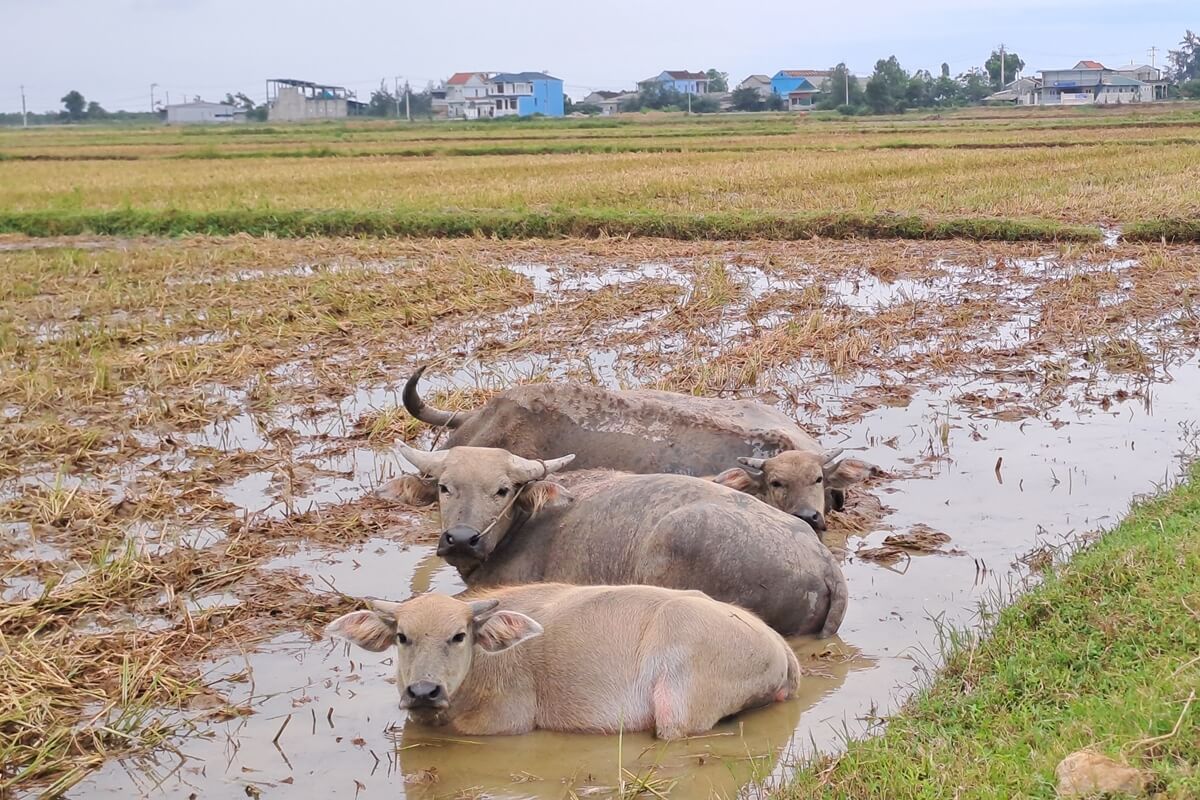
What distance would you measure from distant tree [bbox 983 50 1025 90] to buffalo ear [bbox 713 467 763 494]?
91.9 meters

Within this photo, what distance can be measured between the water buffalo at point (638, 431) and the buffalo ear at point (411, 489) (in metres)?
0.90

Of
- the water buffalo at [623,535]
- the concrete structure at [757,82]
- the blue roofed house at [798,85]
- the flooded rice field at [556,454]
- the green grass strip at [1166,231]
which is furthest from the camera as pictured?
the concrete structure at [757,82]

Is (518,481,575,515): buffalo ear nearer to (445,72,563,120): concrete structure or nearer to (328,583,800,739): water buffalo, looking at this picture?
(328,583,800,739): water buffalo

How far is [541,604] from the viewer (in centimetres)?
456

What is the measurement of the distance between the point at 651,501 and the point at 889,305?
6.69 meters

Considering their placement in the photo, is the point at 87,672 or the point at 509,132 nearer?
the point at 87,672

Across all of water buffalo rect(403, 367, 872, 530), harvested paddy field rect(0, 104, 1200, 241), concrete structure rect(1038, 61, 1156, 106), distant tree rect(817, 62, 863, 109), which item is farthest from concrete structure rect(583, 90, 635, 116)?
water buffalo rect(403, 367, 872, 530)

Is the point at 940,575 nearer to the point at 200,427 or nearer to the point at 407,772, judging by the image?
the point at 407,772

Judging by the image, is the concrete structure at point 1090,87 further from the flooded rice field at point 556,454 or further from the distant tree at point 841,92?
the flooded rice field at point 556,454

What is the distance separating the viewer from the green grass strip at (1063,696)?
10.5ft

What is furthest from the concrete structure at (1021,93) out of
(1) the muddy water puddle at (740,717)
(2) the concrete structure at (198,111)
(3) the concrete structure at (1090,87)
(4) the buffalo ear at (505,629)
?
(4) the buffalo ear at (505,629)

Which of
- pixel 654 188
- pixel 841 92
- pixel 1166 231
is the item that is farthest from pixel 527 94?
pixel 1166 231

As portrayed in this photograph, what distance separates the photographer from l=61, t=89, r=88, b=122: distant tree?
104312mm

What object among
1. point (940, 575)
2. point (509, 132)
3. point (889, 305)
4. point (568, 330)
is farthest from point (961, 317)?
point (509, 132)
